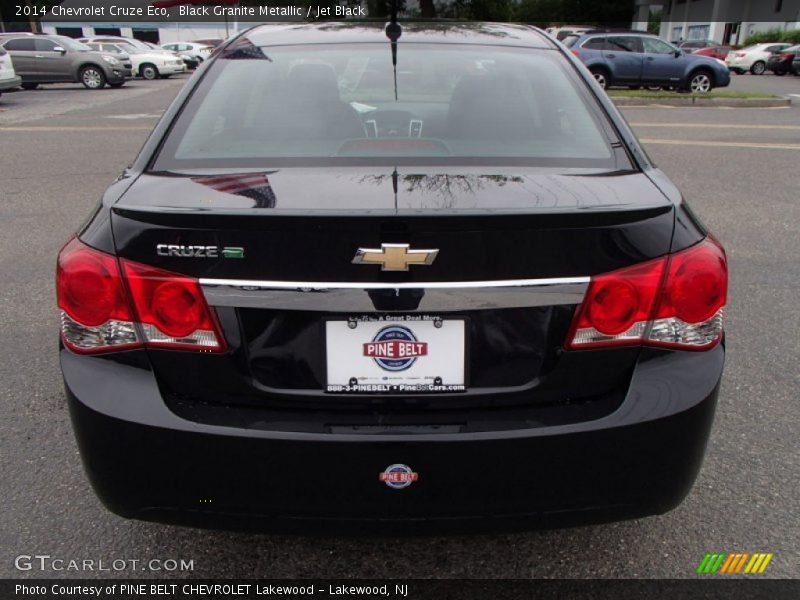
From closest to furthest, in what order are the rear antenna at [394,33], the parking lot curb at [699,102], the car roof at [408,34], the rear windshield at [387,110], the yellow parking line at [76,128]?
1. the rear windshield at [387,110]
2. the rear antenna at [394,33]
3. the car roof at [408,34]
4. the yellow parking line at [76,128]
5. the parking lot curb at [699,102]

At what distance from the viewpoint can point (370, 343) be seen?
1666 millimetres

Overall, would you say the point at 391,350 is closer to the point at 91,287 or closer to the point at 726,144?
the point at 91,287

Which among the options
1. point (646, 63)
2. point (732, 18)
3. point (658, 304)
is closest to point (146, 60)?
point (646, 63)

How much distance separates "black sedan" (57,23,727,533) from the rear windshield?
0.29 meters

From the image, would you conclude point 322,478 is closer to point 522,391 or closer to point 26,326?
point 522,391

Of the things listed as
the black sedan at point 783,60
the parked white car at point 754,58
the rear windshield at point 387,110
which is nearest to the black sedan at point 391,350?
the rear windshield at point 387,110

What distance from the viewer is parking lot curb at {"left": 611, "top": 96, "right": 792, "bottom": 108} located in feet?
51.1

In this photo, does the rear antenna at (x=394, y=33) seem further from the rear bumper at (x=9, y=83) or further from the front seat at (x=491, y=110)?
the rear bumper at (x=9, y=83)

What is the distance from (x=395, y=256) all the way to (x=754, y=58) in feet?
123

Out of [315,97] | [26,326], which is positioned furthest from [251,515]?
[26,326]

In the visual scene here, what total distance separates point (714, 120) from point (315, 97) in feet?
41.0

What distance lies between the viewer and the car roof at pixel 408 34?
281 cm

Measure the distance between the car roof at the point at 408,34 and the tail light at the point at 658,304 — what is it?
57.0 inches

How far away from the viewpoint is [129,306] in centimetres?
171
